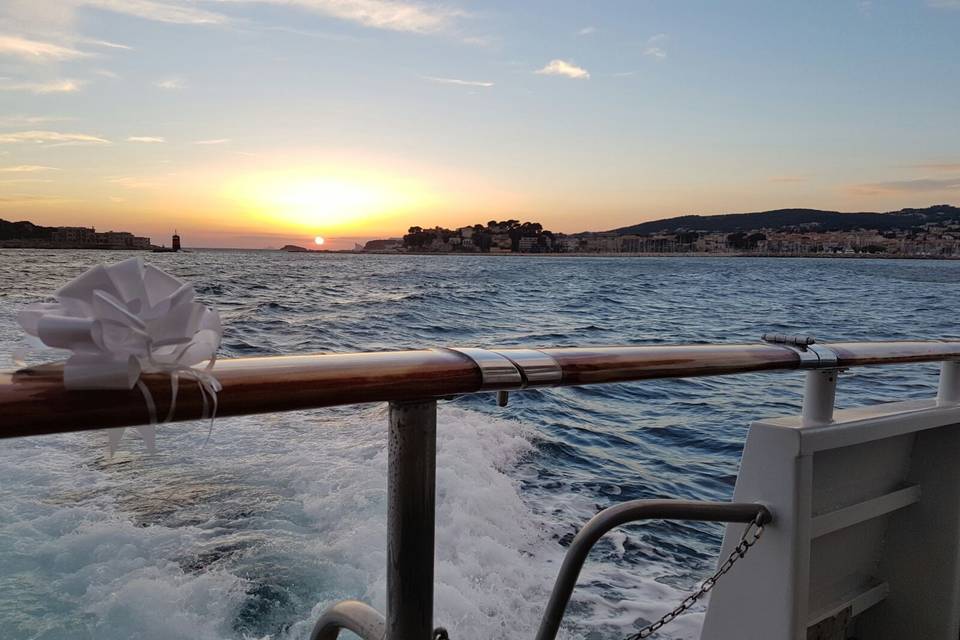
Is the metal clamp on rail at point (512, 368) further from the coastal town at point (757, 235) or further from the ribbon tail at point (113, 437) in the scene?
the coastal town at point (757, 235)

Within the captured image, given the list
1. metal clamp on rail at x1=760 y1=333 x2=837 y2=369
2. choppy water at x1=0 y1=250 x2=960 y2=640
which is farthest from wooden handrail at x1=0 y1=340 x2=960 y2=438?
choppy water at x1=0 y1=250 x2=960 y2=640

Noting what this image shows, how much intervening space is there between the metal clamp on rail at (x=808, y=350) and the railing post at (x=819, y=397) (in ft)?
0.29

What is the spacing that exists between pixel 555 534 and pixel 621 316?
1205 centimetres

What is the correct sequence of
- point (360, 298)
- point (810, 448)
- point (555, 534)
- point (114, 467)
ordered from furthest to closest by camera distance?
point (360, 298)
point (114, 467)
point (555, 534)
point (810, 448)

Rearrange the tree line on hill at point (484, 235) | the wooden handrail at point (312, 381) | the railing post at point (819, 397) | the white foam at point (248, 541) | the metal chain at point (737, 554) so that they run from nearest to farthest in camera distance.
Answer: the wooden handrail at point (312, 381)
the metal chain at point (737, 554)
the railing post at point (819, 397)
the white foam at point (248, 541)
the tree line on hill at point (484, 235)

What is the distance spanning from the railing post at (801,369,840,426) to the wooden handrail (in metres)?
0.38

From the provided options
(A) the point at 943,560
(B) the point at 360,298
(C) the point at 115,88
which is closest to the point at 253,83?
(C) the point at 115,88

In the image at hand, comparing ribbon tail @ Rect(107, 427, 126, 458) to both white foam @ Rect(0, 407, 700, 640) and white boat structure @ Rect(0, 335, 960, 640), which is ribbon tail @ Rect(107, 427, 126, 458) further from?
white foam @ Rect(0, 407, 700, 640)

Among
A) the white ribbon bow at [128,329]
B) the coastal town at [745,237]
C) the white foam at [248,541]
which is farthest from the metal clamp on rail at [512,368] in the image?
the coastal town at [745,237]

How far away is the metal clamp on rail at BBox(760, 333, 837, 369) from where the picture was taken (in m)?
1.14

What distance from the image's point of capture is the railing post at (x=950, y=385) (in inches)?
63.4

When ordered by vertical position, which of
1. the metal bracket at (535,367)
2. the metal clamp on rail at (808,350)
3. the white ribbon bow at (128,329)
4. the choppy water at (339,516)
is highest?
the white ribbon bow at (128,329)

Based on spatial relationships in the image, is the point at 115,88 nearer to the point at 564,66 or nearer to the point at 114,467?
the point at 564,66

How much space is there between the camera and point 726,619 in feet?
4.25
